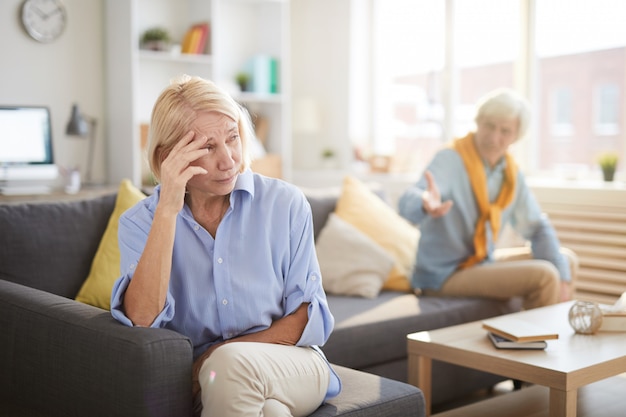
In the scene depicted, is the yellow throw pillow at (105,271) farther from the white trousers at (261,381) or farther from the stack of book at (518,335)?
the stack of book at (518,335)

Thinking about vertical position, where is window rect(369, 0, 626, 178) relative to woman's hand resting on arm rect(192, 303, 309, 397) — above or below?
above

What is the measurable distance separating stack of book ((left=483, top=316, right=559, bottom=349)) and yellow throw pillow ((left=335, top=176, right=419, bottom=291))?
3.11 feet

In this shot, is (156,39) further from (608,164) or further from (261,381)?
(261,381)

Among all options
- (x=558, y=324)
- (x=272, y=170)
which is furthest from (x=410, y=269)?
(x=272, y=170)

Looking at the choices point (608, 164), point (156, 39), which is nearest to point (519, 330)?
point (608, 164)

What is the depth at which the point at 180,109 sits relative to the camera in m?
1.78

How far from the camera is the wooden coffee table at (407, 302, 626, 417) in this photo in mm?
2096

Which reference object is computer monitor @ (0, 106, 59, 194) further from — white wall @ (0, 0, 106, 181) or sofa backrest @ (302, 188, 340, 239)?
sofa backrest @ (302, 188, 340, 239)

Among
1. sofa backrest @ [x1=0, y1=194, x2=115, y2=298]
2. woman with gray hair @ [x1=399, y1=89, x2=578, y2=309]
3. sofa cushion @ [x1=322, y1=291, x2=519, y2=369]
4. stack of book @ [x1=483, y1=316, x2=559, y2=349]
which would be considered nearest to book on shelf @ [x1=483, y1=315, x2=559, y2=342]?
stack of book @ [x1=483, y1=316, x2=559, y2=349]

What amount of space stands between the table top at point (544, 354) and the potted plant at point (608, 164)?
5.92 ft

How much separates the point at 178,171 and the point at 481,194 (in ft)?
6.16

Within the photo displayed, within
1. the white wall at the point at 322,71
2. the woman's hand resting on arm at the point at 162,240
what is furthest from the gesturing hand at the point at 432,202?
the white wall at the point at 322,71

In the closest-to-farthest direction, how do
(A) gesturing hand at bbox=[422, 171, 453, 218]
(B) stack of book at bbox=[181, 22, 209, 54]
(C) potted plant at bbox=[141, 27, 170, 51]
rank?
1. (A) gesturing hand at bbox=[422, 171, 453, 218]
2. (C) potted plant at bbox=[141, 27, 170, 51]
3. (B) stack of book at bbox=[181, 22, 209, 54]

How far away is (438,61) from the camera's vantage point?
5.46 metres
